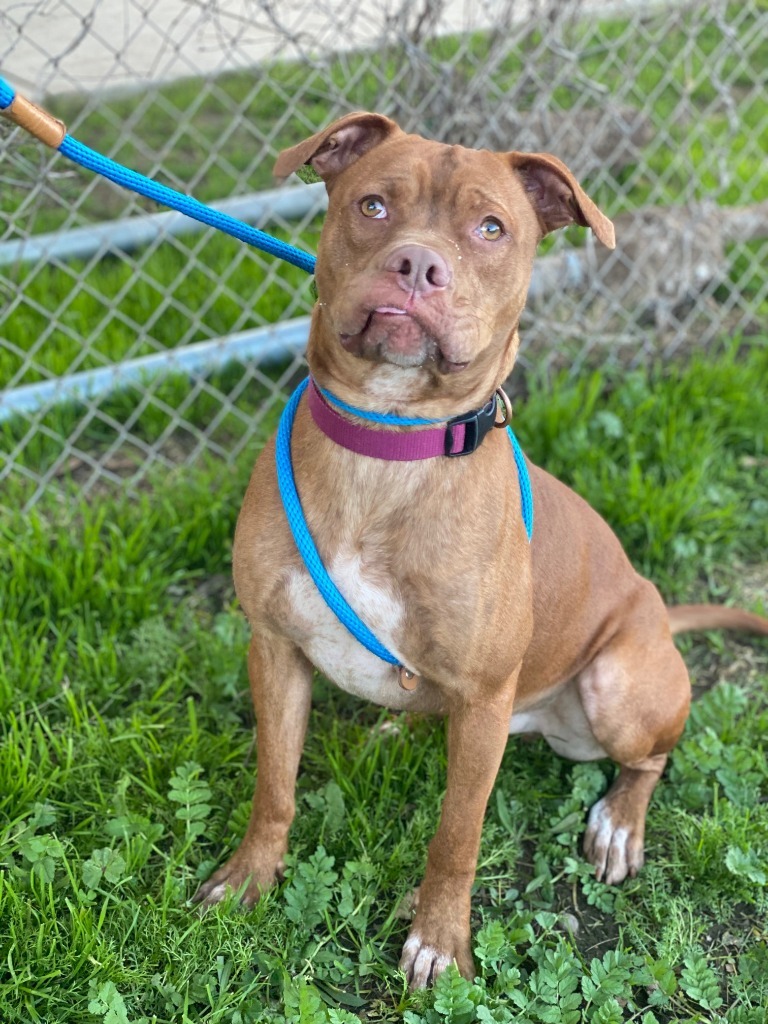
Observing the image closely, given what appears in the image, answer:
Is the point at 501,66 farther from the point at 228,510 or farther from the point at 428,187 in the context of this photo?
the point at 428,187

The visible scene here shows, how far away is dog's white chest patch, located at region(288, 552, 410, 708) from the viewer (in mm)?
2350

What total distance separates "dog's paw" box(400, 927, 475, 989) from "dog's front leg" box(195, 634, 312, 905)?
1.25 feet

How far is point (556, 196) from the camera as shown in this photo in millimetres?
2441

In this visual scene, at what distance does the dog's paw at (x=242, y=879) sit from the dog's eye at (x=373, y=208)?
157 centimetres

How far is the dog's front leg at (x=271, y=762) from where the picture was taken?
261cm

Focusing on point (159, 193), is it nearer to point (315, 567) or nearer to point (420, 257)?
point (420, 257)

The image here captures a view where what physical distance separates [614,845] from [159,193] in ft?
6.58

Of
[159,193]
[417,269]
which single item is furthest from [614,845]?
[159,193]

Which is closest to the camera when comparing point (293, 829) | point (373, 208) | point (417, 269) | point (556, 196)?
point (417, 269)

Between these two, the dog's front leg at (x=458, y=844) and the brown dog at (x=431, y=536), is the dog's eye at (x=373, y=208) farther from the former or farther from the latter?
the dog's front leg at (x=458, y=844)

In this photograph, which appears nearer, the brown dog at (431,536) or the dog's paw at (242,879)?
the brown dog at (431,536)

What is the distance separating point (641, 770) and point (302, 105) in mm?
2790

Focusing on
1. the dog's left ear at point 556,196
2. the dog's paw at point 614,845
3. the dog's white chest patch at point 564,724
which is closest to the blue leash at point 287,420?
the dog's left ear at point 556,196

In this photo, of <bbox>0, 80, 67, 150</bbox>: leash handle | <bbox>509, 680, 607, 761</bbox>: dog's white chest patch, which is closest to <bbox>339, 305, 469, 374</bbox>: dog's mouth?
<bbox>0, 80, 67, 150</bbox>: leash handle
